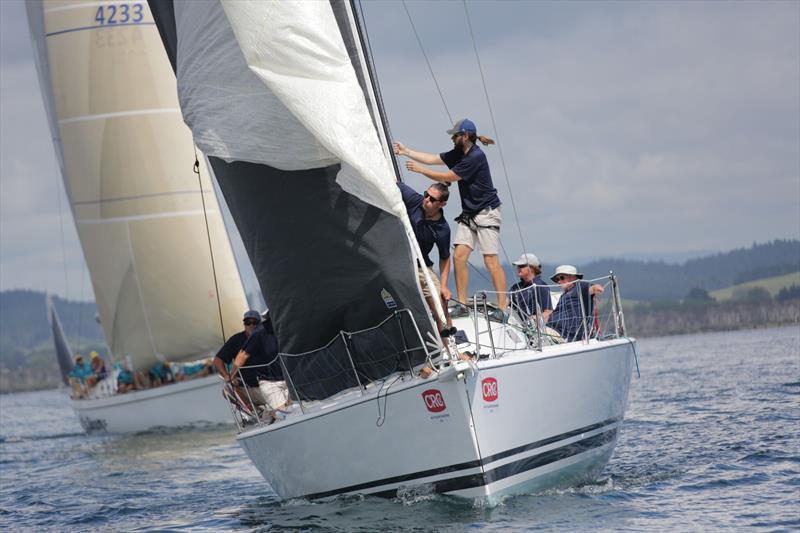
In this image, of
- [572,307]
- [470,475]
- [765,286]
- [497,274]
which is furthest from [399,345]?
[765,286]

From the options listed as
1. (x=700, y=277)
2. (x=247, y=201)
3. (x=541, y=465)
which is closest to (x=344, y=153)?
(x=247, y=201)

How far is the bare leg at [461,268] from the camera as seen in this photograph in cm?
1027

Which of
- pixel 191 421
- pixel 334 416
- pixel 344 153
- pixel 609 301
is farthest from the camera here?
pixel 191 421

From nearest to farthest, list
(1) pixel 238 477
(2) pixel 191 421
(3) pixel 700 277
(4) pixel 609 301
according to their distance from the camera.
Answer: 1. (4) pixel 609 301
2. (1) pixel 238 477
3. (2) pixel 191 421
4. (3) pixel 700 277

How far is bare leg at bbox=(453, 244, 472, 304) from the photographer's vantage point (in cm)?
1027

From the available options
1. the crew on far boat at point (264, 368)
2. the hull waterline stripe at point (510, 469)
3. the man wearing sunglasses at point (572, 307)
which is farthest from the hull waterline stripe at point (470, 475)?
the crew on far boat at point (264, 368)

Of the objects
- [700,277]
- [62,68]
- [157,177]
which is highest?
[62,68]

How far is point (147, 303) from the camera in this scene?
24.0 meters

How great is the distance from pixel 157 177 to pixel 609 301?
49.6 feet

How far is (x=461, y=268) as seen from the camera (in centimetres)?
1029

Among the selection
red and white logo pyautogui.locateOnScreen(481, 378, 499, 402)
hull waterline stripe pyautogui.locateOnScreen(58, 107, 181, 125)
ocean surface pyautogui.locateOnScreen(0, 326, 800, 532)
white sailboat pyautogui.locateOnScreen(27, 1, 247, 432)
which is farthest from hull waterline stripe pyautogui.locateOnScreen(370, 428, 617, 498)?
hull waterline stripe pyautogui.locateOnScreen(58, 107, 181, 125)

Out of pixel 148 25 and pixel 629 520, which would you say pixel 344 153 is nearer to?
pixel 629 520

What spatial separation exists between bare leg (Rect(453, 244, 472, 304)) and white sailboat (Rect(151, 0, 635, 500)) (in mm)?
488

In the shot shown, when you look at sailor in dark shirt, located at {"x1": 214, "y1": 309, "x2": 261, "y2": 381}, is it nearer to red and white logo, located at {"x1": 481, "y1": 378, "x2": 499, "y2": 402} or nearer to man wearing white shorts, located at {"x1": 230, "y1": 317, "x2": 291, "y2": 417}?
man wearing white shorts, located at {"x1": 230, "y1": 317, "x2": 291, "y2": 417}
